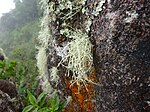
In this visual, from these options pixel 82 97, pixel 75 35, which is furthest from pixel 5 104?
pixel 75 35

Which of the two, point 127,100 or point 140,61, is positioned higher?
point 140,61

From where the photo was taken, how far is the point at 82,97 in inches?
101

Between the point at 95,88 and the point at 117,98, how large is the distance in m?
0.26

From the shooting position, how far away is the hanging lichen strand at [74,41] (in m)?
2.27

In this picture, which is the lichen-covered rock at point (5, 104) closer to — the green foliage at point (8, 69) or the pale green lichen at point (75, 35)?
the pale green lichen at point (75, 35)

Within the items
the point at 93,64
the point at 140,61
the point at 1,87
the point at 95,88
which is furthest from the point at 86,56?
the point at 1,87

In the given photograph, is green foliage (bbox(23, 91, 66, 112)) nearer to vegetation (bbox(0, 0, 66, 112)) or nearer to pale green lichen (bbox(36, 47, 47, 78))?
vegetation (bbox(0, 0, 66, 112))

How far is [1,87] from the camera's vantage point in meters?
3.81

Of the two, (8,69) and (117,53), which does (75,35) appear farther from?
(8,69)

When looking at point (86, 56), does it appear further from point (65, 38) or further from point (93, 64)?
point (65, 38)

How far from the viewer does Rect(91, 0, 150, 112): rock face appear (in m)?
1.98

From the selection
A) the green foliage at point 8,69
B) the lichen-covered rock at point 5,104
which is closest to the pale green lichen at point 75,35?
the lichen-covered rock at point 5,104

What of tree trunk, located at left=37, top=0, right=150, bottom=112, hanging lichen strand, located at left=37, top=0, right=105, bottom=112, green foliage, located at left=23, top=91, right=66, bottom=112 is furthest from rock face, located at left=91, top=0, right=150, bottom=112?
green foliage, located at left=23, top=91, right=66, bottom=112

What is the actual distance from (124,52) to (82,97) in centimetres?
69
